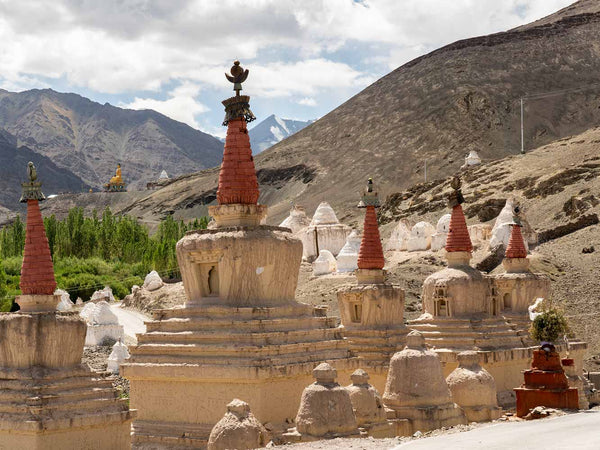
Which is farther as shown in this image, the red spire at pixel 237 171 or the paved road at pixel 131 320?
the paved road at pixel 131 320

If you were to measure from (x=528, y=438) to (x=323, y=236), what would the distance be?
59.0 m

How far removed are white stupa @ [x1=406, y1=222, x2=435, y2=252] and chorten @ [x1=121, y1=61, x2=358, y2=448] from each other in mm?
44472

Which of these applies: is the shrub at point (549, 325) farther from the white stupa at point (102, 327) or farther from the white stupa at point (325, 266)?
the white stupa at point (325, 266)

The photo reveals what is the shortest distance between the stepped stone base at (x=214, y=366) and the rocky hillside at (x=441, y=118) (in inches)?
3527

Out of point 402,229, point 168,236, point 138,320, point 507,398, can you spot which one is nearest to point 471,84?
point 168,236

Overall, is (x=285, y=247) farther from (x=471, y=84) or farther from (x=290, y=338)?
(x=471, y=84)

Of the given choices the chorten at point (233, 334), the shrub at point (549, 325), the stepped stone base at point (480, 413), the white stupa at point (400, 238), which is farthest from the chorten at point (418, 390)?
the white stupa at point (400, 238)

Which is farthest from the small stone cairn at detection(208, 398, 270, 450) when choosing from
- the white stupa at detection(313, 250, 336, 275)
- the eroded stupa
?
the white stupa at detection(313, 250, 336, 275)

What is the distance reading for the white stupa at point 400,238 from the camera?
222ft

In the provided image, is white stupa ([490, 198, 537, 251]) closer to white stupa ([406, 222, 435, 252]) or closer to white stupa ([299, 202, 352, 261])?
white stupa ([406, 222, 435, 252])

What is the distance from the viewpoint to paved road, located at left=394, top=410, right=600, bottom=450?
13156 mm

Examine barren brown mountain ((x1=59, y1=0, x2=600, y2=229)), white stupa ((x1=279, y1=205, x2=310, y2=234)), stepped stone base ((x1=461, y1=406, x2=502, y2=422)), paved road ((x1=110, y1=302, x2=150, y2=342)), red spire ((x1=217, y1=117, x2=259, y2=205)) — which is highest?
barren brown mountain ((x1=59, y1=0, x2=600, y2=229))

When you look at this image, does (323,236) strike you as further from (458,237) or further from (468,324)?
(468,324)

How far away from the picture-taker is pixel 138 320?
200ft
